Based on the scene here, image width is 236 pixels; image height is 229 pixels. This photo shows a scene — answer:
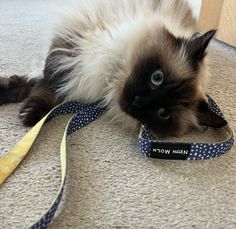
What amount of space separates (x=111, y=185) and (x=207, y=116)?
38 centimetres

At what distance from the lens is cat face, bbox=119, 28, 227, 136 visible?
0.97m

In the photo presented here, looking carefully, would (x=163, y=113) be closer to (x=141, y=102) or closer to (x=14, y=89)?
(x=141, y=102)

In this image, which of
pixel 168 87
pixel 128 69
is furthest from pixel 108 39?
pixel 168 87

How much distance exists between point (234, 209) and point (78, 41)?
25.9 inches

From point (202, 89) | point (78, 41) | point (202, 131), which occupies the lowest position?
point (202, 131)

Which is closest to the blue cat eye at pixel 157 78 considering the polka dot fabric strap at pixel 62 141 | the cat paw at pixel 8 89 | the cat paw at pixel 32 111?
the polka dot fabric strap at pixel 62 141

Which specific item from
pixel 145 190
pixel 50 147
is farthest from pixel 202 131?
pixel 50 147

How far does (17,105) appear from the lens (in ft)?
3.75

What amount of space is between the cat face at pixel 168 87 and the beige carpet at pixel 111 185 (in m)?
0.11

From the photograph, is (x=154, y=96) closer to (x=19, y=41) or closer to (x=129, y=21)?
(x=129, y=21)

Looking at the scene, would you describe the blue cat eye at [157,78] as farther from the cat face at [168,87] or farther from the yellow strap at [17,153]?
the yellow strap at [17,153]

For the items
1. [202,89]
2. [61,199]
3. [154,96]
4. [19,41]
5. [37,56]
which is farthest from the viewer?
[19,41]

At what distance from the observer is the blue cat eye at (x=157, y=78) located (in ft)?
3.19

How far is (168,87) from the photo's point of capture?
38.6 inches
